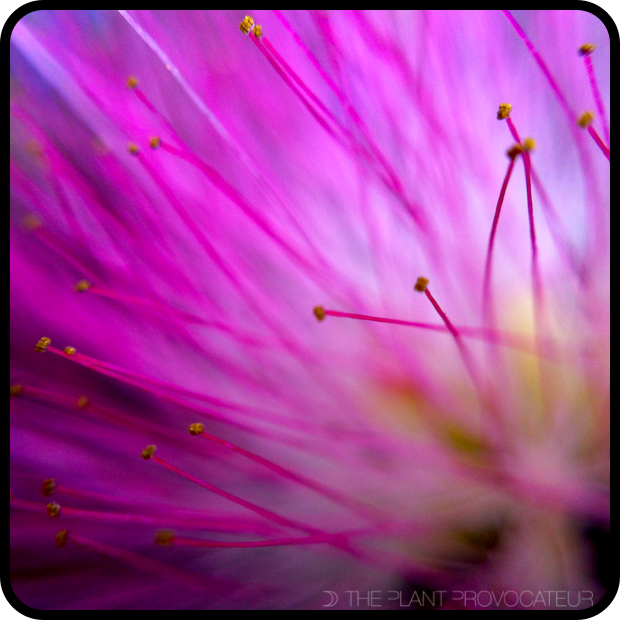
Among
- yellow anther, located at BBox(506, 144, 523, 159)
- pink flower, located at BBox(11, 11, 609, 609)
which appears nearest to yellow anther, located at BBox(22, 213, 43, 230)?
pink flower, located at BBox(11, 11, 609, 609)

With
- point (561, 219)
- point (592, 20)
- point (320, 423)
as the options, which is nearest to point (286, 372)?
point (320, 423)

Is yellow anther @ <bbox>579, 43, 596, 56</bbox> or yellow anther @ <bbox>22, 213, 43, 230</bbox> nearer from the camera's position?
yellow anther @ <bbox>579, 43, 596, 56</bbox>

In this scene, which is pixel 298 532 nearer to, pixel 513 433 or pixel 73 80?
pixel 513 433

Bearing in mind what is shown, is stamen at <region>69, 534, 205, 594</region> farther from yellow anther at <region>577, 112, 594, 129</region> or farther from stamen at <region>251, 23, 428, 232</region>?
yellow anther at <region>577, 112, 594, 129</region>

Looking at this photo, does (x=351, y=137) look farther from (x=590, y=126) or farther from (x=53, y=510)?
(x=53, y=510)

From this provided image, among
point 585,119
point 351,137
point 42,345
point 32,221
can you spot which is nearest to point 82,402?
point 42,345

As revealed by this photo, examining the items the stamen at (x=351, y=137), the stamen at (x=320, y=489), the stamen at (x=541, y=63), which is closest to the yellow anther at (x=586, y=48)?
the stamen at (x=541, y=63)

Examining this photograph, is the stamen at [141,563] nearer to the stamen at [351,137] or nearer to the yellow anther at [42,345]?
the yellow anther at [42,345]

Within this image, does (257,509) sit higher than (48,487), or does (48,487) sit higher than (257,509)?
(48,487)
